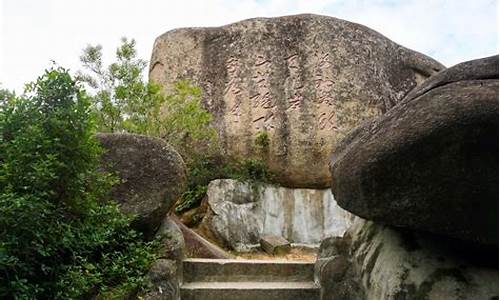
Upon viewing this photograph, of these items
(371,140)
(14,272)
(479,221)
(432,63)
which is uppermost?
(432,63)

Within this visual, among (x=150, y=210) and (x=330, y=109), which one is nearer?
(x=150, y=210)

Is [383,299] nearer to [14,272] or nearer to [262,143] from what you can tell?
[14,272]

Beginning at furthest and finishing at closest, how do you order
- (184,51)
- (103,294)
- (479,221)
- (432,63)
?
1. (432,63)
2. (184,51)
3. (103,294)
4. (479,221)

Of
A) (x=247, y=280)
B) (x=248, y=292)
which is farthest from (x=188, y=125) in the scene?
(x=248, y=292)

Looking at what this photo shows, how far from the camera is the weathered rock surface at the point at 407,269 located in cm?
319

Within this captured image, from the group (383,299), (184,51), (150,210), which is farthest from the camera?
(184,51)

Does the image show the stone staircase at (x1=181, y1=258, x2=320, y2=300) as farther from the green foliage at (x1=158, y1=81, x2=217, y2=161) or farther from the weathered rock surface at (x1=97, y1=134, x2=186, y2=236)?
the green foliage at (x1=158, y1=81, x2=217, y2=161)

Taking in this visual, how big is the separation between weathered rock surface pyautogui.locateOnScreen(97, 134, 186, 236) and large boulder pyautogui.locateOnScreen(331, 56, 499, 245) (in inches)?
87.6

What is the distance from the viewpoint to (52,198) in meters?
3.58

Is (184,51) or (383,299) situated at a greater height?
(184,51)

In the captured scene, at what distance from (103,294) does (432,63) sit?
9952mm

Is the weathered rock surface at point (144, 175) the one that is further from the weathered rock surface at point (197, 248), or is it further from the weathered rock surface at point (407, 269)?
the weathered rock surface at point (407, 269)

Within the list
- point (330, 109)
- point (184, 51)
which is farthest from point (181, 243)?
point (184, 51)

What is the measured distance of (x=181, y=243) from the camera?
496 cm
